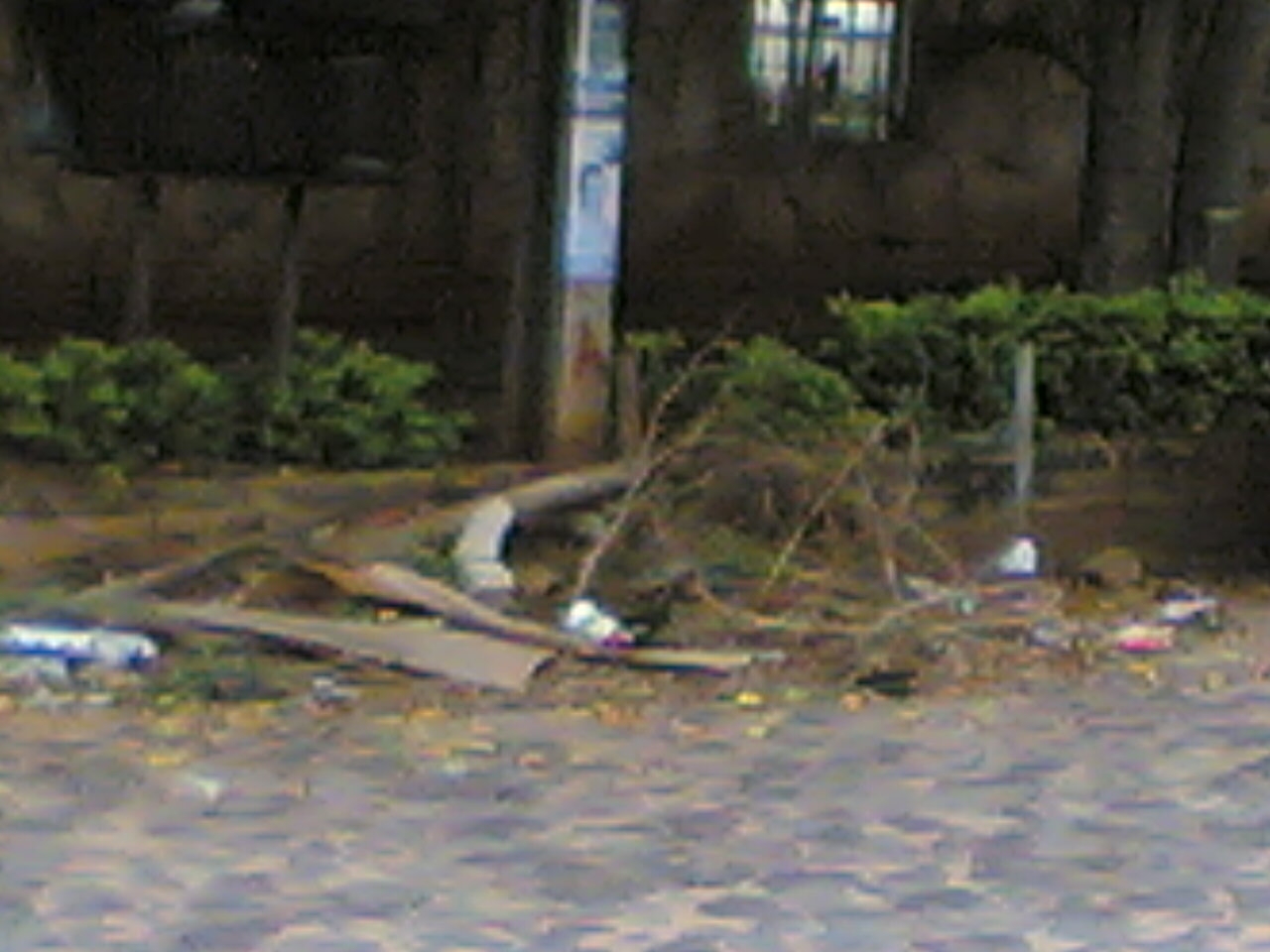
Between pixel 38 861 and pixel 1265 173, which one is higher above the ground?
pixel 1265 173

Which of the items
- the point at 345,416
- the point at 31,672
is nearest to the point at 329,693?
the point at 31,672

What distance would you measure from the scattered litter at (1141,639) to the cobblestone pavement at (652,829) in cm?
80

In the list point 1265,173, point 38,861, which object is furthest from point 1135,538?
point 1265,173

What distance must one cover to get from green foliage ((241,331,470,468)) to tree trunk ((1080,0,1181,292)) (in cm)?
483

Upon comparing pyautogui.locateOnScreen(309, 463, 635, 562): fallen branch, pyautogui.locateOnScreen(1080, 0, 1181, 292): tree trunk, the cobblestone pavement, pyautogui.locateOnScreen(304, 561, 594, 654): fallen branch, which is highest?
pyautogui.locateOnScreen(1080, 0, 1181, 292): tree trunk

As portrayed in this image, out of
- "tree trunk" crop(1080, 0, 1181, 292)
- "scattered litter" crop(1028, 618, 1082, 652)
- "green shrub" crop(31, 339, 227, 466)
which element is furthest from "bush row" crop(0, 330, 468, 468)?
"tree trunk" crop(1080, 0, 1181, 292)

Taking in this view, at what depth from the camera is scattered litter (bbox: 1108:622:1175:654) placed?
841 centimetres

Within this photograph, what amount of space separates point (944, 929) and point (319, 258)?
43.7 feet

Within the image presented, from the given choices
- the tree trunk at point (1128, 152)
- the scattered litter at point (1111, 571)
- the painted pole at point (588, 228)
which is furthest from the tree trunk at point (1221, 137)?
the painted pole at point (588, 228)

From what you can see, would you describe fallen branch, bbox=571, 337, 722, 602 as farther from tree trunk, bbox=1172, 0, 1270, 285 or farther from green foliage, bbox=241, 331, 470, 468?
tree trunk, bbox=1172, 0, 1270, 285

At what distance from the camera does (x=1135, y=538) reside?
33.9 feet

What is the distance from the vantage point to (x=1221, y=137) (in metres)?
13.0

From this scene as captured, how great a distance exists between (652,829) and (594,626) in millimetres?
2152

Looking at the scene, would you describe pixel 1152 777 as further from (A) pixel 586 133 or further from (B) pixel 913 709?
(A) pixel 586 133
